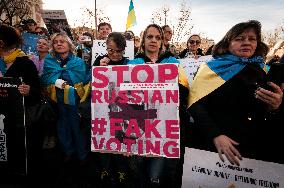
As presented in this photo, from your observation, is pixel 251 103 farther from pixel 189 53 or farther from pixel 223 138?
pixel 189 53

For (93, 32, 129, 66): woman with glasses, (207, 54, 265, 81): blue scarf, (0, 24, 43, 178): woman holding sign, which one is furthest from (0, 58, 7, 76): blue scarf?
(207, 54, 265, 81): blue scarf

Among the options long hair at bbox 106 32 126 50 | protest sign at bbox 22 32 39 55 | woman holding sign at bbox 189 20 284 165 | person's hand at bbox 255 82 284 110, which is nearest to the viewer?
person's hand at bbox 255 82 284 110

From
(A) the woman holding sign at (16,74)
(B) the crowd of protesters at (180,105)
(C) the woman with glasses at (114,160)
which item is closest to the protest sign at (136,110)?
(B) the crowd of protesters at (180,105)

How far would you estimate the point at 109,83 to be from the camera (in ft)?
10.1

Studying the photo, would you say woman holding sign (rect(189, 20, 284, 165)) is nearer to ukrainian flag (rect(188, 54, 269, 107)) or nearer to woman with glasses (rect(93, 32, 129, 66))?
ukrainian flag (rect(188, 54, 269, 107))

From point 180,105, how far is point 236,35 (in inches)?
33.4

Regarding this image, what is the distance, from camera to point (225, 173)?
240 cm

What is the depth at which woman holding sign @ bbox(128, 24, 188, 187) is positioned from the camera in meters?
3.36

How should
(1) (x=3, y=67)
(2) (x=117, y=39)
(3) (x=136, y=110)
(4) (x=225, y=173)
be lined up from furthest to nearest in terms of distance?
(1) (x=3, y=67) < (2) (x=117, y=39) < (3) (x=136, y=110) < (4) (x=225, y=173)

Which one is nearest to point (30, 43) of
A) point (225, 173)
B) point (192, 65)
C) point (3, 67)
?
point (3, 67)

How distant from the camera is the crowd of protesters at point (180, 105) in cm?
239

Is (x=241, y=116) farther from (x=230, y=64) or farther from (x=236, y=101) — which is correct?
(x=230, y=64)

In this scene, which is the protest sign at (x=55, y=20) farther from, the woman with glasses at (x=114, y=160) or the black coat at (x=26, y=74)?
the woman with glasses at (x=114, y=160)

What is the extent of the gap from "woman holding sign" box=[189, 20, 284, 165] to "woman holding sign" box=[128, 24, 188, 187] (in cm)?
54
